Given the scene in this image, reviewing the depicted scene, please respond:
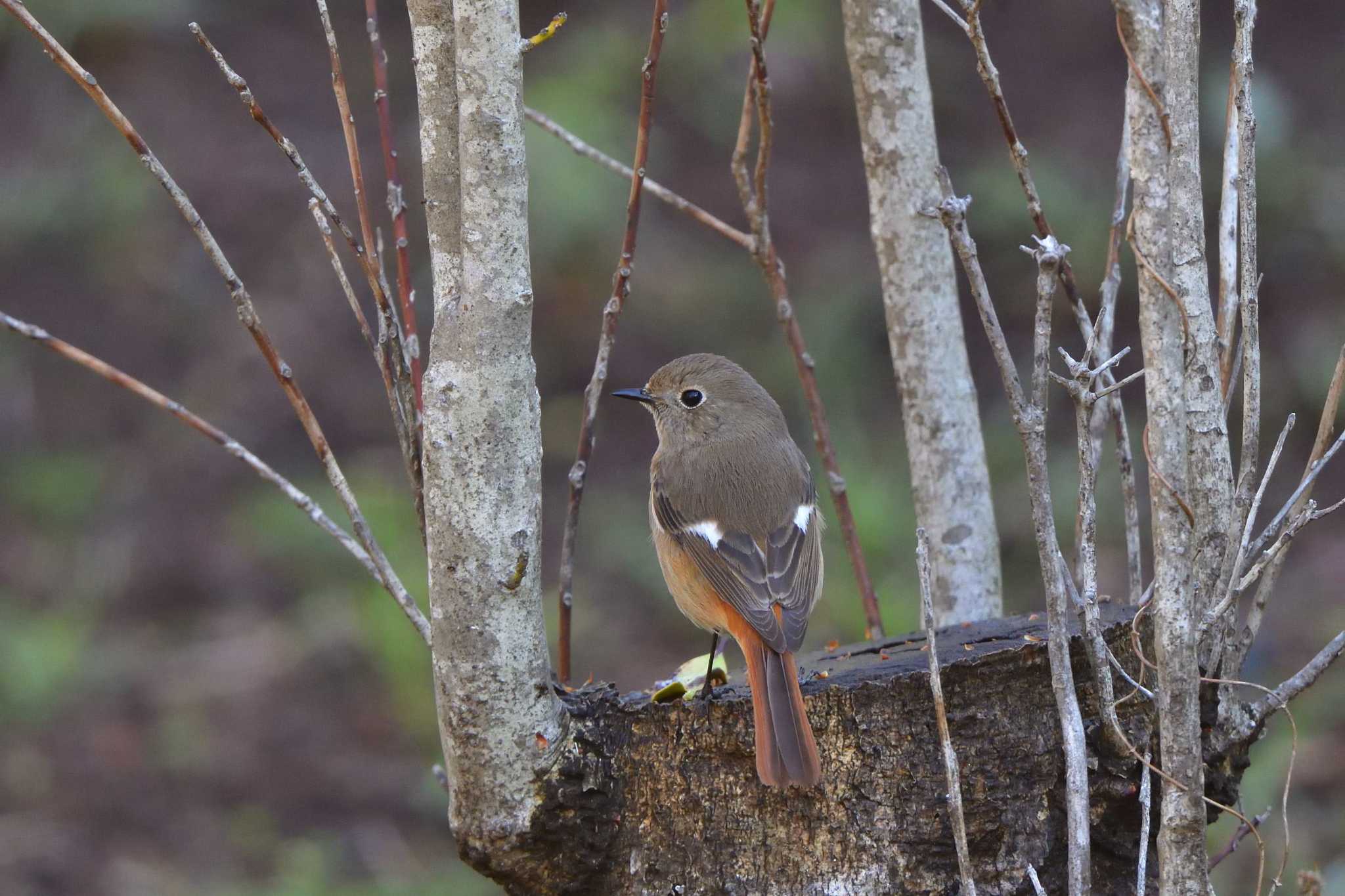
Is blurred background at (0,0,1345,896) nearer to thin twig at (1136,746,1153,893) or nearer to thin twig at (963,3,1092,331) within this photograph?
thin twig at (1136,746,1153,893)

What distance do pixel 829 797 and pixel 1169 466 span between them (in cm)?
86

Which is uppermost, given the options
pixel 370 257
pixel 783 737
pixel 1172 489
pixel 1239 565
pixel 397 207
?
pixel 397 207

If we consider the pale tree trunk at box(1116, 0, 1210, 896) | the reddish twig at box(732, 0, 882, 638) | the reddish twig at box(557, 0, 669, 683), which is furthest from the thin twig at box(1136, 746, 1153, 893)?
the reddish twig at box(557, 0, 669, 683)

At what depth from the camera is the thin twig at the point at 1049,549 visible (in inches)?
96.6

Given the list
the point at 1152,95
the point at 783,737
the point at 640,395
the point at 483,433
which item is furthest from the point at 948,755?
the point at 640,395

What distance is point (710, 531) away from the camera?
385cm

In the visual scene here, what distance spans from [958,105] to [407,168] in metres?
3.23

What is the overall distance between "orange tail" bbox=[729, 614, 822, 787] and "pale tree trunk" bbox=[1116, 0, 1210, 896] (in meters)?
0.61

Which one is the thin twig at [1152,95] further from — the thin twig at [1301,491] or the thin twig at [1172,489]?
the thin twig at [1301,491]

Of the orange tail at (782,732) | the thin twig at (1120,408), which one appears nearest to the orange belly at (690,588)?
the orange tail at (782,732)

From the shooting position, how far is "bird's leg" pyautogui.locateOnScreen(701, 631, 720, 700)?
3002 millimetres

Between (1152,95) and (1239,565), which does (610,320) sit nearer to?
(1152,95)

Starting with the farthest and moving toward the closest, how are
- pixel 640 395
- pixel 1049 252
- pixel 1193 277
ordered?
pixel 640 395
pixel 1193 277
pixel 1049 252

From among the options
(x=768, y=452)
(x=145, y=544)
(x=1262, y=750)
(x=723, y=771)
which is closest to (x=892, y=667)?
(x=723, y=771)
